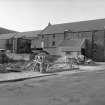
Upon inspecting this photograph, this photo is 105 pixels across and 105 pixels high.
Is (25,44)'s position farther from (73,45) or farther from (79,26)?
(79,26)

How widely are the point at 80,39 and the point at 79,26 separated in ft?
19.5

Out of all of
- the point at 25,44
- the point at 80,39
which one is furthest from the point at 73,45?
the point at 25,44

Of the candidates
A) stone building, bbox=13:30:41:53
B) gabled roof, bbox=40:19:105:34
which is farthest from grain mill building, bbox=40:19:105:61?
stone building, bbox=13:30:41:53

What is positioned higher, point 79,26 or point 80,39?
point 79,26

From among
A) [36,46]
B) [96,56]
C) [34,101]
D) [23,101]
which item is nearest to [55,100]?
[34,101]

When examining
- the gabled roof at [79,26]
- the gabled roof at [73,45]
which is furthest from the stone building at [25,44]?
the gabled roof at [73,45]

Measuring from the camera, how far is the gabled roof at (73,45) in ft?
138

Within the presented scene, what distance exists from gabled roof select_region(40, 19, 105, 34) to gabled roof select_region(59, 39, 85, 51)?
13.8ft

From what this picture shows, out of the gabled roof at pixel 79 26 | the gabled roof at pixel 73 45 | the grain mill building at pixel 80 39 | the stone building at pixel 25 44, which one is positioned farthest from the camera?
the stone building at pixel 25 44

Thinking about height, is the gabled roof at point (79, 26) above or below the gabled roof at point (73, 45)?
above

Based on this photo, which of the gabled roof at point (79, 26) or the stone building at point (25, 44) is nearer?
the gabled roof at point (79, 26)

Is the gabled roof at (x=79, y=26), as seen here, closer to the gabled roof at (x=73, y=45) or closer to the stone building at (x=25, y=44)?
the gabled roof at (x=73, y=45)

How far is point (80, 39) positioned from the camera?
46.5m

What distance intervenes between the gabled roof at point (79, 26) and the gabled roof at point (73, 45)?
420cm
